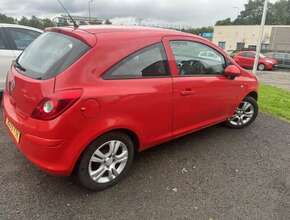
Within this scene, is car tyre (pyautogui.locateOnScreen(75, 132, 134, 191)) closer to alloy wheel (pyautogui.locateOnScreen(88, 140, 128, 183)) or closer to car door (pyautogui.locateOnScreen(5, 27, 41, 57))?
alloy wheel (pyautogui.locateOnScreen(88, 140, 128, 183))

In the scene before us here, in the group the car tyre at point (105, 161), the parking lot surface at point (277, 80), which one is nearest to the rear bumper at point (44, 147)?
the car tyre at point (105, 161)

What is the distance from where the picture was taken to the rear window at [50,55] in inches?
98.4

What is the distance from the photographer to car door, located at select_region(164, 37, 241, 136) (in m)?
3.24

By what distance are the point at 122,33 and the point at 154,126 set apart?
110 cm

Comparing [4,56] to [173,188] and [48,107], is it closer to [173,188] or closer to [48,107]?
[48,107]

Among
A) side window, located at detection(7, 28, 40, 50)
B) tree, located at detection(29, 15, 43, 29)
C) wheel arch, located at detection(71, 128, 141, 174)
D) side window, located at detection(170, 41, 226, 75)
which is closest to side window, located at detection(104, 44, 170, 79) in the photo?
side window, located at detection(170, 41, 226, 75)

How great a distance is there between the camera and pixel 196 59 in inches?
142

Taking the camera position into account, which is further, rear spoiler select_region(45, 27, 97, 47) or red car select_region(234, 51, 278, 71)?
red car select_region(234, 51, 278, 71)

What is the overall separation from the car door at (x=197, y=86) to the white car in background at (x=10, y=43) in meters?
3.49

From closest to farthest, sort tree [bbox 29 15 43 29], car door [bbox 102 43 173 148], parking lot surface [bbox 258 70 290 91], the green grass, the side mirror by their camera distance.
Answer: car door [bbox 102 43 173 148] < the side mirror < the green grass < tree [bbox 29 15 43 29] < parking lot surface [bbox 258 70 290 91]

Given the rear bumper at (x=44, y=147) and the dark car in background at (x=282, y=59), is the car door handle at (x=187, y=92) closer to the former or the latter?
the rear bumper at (x=44, y=147)

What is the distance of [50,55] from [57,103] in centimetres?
67

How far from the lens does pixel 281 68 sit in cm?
2316

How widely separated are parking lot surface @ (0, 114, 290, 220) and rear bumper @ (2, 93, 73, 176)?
41cm
